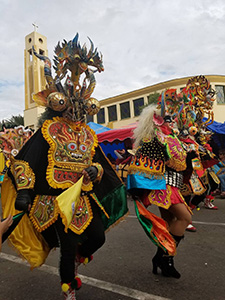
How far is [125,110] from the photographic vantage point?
25266mm

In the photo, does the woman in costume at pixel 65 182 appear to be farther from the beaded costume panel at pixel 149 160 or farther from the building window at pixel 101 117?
the building window at pixel 101 117

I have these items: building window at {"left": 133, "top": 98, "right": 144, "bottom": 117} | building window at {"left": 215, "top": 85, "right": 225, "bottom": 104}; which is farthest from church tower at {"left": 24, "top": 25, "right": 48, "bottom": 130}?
building window at {"left": 215, "top": 85, "right": 225, "bottom": 104}

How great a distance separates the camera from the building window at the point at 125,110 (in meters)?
25.0

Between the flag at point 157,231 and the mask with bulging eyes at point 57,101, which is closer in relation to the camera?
the mask with bulging eyes at point 57,101

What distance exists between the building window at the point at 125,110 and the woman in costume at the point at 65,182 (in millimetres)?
22604

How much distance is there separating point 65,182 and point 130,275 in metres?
1.30

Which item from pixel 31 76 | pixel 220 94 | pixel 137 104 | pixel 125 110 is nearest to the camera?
pixel 220 94

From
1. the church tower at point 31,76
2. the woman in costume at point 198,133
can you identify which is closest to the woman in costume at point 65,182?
the woman in costume at point 198,133

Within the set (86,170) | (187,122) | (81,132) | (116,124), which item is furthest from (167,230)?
(116,124)

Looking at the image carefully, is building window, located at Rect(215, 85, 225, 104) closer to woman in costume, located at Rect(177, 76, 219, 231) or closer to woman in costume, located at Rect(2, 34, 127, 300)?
woman in costume, located at Rect(177, 76, 219, 231)

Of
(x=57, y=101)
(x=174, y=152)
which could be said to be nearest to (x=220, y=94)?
(x=174, y=152)

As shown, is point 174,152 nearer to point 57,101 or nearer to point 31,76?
point 57,101

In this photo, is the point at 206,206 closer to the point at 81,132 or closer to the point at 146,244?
the point at 146,244

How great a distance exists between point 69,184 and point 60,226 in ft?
1.20
